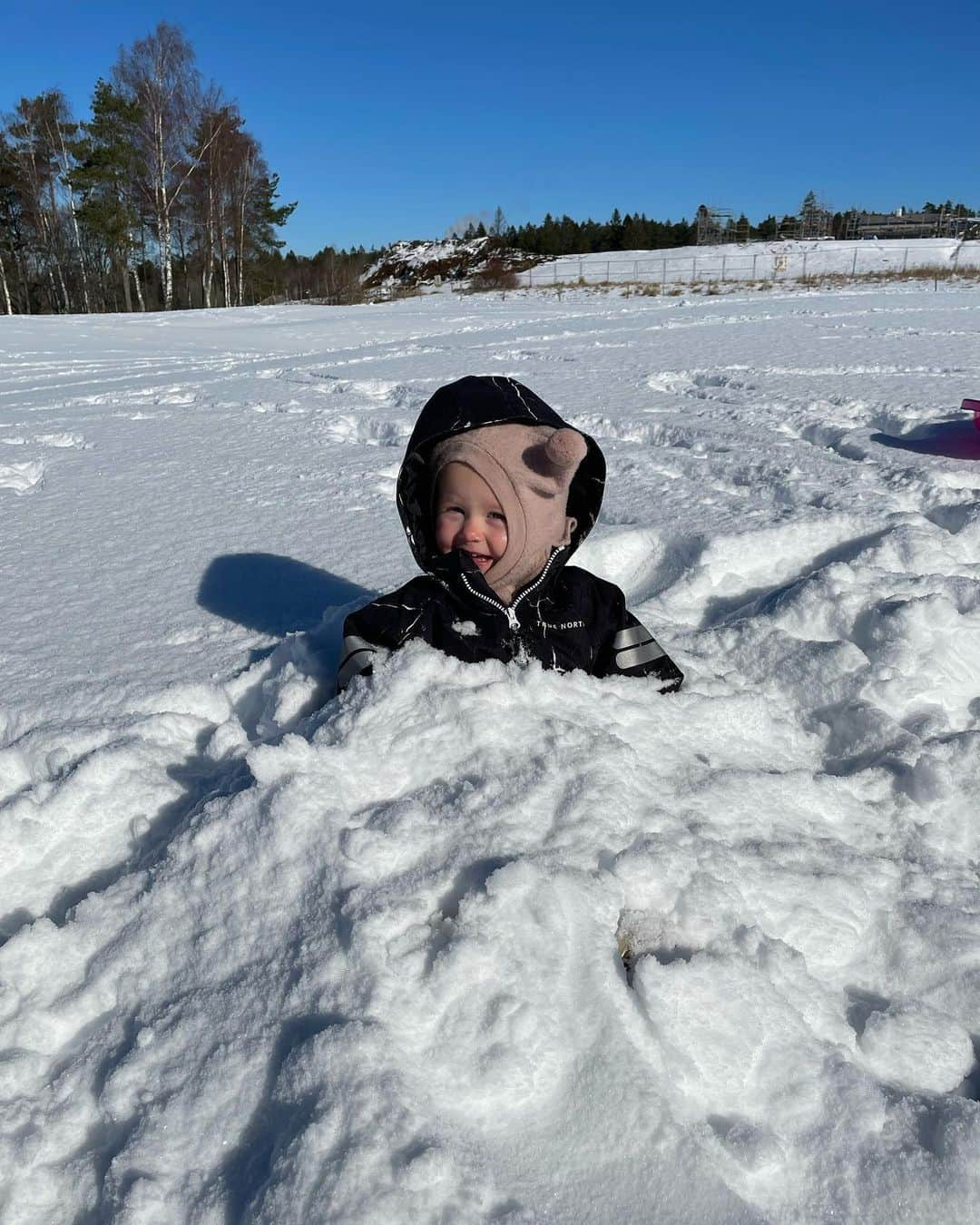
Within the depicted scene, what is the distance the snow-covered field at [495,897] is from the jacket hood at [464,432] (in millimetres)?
401

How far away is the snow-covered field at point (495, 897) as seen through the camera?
1032mm

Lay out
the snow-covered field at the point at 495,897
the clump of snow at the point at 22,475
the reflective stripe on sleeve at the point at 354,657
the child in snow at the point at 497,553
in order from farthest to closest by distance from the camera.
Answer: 1. the clump of snow at the point at 22,475
2. the child in snow at the point at 497,553
3. the reflective stripe on sleeve at the point at 354,657
4. the snow-covered field at the point at 495,897

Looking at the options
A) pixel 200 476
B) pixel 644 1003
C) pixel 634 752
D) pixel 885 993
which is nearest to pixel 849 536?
pixel 634 752

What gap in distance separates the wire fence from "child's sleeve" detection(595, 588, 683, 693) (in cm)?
3083

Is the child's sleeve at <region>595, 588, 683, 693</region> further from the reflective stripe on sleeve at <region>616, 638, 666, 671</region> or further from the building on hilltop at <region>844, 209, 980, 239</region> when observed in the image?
the building on hilltop at <region>844, 209, 980, 239</region>

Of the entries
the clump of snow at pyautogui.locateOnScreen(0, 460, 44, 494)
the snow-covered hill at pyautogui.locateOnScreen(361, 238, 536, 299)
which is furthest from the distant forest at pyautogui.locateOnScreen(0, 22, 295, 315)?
the clump of snow at pyautogui.locateOnScreen(0, 460, 44, 494)

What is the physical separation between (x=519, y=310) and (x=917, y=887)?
14.0 meters

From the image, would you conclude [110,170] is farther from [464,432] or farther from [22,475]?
[464,432]

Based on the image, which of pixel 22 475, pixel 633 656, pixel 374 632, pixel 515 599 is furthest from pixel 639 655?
pixel 22 475

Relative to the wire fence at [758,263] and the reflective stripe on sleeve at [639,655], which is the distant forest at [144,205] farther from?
the reflective stripe on sleeve at [639,655]

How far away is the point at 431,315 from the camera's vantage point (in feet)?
44.7

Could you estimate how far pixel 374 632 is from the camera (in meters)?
1.83

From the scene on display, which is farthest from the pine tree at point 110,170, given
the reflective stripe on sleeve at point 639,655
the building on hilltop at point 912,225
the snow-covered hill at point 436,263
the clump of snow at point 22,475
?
the building on hilltop at point 912,225

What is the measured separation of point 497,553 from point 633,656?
0.40 metres
